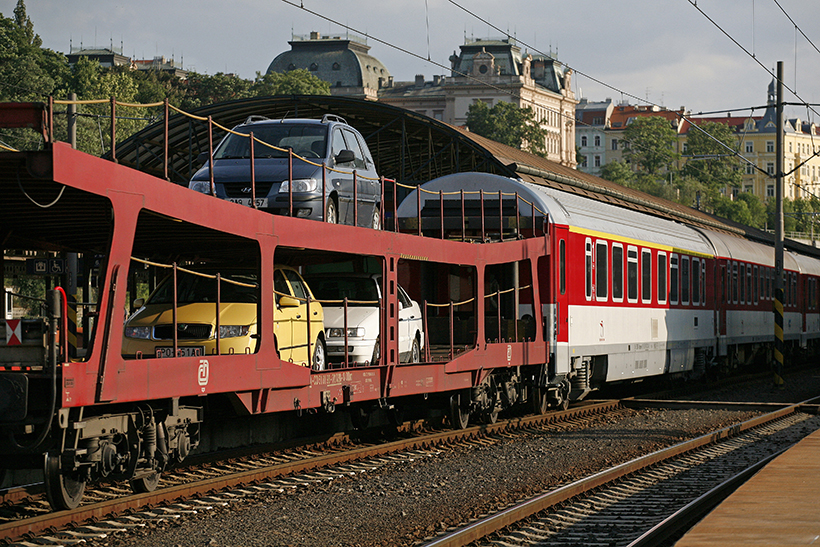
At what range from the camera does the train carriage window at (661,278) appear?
2408 cm

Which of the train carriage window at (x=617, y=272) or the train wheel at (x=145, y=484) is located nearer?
the train wheel at (x=145, y=484)

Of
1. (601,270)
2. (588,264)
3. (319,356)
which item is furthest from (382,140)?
(319,356)

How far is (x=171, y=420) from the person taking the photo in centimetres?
1070

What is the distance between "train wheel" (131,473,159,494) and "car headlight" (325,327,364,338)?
4037mm

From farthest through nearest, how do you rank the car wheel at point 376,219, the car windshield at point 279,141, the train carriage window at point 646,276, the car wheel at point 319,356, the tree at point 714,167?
the tree at point 714,167
the train carriage window at point 646,276
the car wheel at point 376,219
the car windshield at point 279,141
the car wheel at point 319,356

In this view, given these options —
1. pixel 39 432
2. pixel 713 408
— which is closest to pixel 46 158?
pixel 39 432

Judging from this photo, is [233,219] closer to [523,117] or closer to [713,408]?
[713,408]

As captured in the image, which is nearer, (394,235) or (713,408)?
(394,235)

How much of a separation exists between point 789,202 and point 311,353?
172m

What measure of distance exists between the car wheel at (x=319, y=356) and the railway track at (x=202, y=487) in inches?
42.9

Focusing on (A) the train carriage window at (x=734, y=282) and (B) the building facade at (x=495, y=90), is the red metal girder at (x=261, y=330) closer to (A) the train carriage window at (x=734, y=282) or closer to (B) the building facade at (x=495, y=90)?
(A) the train carriage window at (x=734, y=282)

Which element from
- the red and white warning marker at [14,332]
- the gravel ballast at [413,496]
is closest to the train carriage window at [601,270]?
the gravel ballast at [413,496]

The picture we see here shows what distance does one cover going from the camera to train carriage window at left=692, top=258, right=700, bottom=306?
26656mm

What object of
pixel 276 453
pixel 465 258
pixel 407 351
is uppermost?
pixel 465 258
